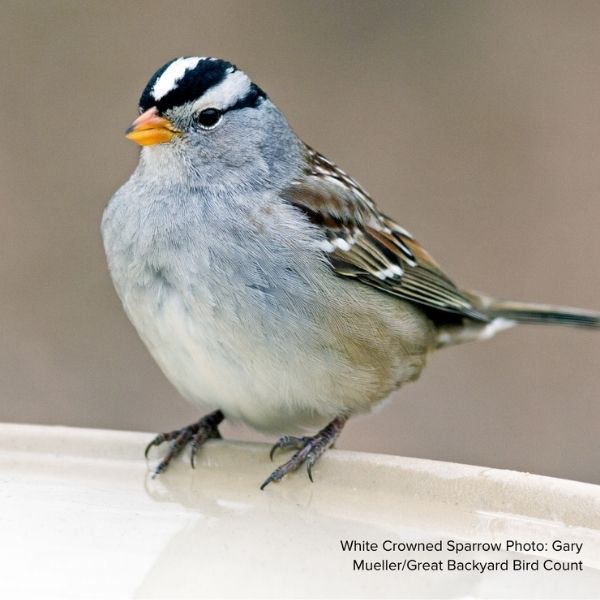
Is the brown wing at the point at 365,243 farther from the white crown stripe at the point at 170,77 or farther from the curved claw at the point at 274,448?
the curved claw at the point at 274,448

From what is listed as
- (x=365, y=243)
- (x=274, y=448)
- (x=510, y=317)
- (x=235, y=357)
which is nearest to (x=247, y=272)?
(x=235, y=357)

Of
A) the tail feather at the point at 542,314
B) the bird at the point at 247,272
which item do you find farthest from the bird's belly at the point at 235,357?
the tail feather at the point at 542,314

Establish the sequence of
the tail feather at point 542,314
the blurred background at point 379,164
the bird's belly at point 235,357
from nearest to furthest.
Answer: the bird's belly at point 235,357, the tail feather at point 542,314, the blurred background at point 379,164

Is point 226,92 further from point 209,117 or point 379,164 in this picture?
point 379,164

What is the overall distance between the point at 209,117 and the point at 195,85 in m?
0.10

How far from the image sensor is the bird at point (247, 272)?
8.99 ft

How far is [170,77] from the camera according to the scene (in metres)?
2.83

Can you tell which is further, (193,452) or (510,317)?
(510,317)

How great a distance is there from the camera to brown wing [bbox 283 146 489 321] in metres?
3.03

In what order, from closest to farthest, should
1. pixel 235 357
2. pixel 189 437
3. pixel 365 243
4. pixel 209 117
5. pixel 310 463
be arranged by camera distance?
pixel 310 463, pixel 235 357, pixel 189 437, pixel 209 117, pixel 365 243

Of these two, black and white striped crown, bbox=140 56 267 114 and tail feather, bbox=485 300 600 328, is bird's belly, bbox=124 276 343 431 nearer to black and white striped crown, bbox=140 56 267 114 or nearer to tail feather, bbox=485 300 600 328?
black and white striped crown, bbox=140 56 267 114

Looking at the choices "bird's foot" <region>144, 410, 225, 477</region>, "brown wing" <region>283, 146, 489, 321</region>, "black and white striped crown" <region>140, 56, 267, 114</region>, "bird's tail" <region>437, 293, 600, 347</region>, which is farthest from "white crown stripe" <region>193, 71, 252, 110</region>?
"bird's tail" <region>437, 293, 600, 347</region>

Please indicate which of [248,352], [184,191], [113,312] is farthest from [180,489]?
[113,312]

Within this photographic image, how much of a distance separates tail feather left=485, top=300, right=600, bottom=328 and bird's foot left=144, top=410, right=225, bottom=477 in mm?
1032
